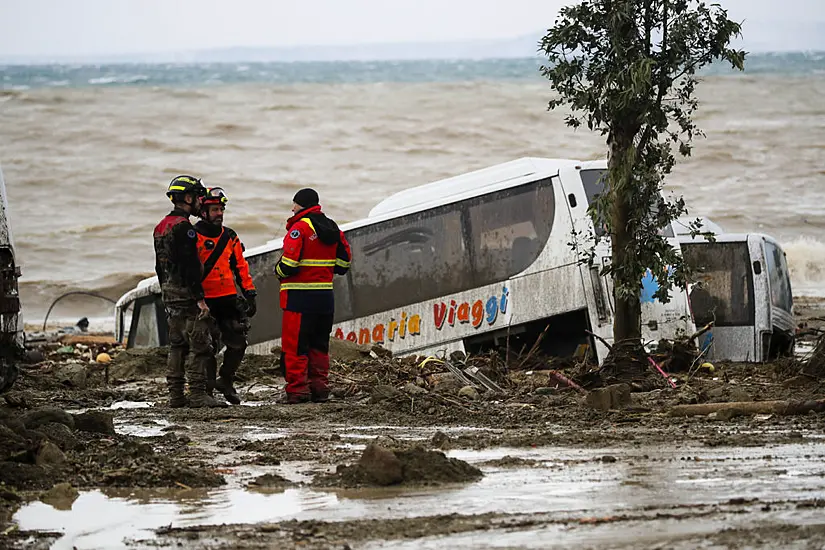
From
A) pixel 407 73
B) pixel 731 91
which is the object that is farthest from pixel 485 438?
pixel 407 73

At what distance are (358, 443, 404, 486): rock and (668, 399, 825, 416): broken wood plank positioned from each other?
2.96m

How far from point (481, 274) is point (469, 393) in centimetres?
339

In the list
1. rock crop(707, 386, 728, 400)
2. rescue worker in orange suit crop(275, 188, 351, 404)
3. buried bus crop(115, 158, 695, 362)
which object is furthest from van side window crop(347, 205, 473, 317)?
rock crop(707, 386, 728, 400)

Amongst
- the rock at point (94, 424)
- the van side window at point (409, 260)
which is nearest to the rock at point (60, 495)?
the rock at point (94, 424)

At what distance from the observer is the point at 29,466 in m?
7.52

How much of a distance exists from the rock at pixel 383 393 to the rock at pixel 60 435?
2.98m

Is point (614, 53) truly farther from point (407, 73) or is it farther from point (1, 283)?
point (407, 73)

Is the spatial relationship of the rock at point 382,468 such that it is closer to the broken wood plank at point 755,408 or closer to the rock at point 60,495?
the rock at point 60,495

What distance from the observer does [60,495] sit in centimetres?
707

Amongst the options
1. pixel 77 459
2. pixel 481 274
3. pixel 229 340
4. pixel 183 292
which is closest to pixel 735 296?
pixel 481 274

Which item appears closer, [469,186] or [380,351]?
[380,351]

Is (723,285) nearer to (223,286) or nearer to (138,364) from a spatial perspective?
(223,286)

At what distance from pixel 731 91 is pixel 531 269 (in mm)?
54579

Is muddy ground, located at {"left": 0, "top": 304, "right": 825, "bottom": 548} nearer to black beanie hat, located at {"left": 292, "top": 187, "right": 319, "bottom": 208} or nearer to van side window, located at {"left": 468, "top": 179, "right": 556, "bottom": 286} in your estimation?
van side window, located at {"left": 468, "top": 179, "right": 556, "bottom": 286}
